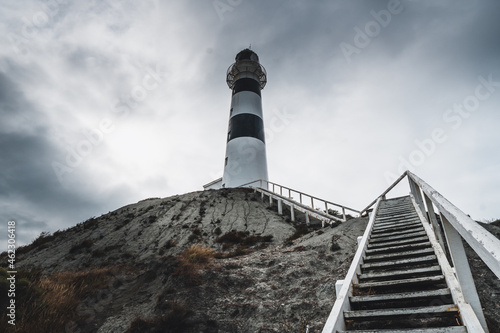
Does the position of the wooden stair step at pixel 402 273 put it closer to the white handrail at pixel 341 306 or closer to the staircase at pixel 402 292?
the staircase at pixel 402 292

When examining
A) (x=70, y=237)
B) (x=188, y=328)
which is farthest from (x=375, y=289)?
(x=70, y=237)

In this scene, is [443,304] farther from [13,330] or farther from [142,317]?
[13,330]

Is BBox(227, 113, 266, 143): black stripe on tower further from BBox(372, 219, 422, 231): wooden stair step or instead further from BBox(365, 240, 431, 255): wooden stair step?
BBox(365, 240, 431, 255): wooden stair step

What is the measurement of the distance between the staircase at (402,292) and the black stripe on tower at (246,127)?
20.7 m

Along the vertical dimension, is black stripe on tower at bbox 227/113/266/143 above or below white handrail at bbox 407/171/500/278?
above

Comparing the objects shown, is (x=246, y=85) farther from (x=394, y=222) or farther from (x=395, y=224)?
(x=395, y=224)

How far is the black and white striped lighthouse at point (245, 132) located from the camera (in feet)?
85.5

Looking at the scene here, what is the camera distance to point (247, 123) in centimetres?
2766

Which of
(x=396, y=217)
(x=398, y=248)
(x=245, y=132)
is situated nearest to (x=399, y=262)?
(x=398, y=248)

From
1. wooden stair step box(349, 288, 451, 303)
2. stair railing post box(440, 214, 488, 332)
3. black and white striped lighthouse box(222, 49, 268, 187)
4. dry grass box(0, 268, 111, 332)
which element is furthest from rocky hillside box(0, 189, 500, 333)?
black and white striped lighthouse box(222, 49, 268, 187)

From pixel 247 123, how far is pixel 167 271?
20.6 metres

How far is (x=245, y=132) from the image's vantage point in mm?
27078

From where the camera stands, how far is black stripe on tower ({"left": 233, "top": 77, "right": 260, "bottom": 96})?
1222 inches

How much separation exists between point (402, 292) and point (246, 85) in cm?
2882
